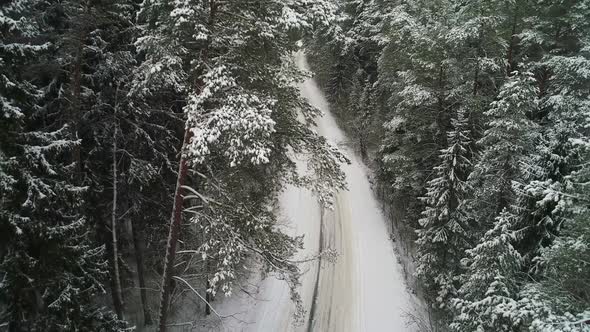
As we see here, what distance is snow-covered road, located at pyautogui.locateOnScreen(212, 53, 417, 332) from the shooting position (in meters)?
18.3

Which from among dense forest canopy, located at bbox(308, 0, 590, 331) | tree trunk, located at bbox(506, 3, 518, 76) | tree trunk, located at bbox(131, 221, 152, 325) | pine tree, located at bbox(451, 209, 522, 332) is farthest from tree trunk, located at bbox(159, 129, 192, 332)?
tree trunk, located at bbox(506, 3, 518, 76)

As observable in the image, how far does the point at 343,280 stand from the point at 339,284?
0.40 meters

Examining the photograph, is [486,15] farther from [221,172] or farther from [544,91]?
[221,172]

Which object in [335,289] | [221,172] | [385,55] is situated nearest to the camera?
[221,172]

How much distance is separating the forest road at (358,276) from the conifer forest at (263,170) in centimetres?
12

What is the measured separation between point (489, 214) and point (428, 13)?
11.7 meters

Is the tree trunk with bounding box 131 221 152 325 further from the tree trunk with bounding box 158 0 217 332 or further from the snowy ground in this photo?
the tree trunk with bounding box 158 0 217 332

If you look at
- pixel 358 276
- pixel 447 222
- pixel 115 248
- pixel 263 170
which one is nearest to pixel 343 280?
pixel 358 276

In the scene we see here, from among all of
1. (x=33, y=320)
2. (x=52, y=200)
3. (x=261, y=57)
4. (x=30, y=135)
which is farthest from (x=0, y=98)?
(x=261, y=57)

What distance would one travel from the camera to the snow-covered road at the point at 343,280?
18.3 meters

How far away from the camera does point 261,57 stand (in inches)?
356

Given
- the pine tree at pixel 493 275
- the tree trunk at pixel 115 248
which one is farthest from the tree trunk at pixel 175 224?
the pine tree at pixel 493 275

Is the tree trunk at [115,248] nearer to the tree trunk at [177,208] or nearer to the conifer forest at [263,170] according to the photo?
the conifer forest at [263,170]

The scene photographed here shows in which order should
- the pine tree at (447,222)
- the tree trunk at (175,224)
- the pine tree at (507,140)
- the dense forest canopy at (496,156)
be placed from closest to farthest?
the dense forest canopy at (496,156), the tree trunk at (175,224), the pine tree at (507,140), the pine tree at (447,222)
